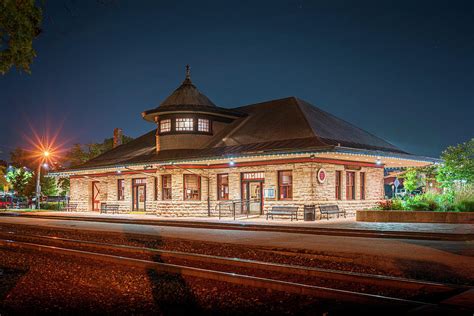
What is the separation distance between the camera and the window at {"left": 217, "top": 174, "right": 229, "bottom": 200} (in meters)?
28.4

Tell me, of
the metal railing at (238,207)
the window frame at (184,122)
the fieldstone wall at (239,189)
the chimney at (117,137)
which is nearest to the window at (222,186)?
the fieldstone wall at (239,189)

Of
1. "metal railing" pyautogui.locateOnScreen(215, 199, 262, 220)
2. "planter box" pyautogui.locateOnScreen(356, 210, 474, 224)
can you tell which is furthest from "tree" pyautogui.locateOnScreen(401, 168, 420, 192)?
"metal railing" pyautogui.locateOnScreen(215, 199, 262, 220)

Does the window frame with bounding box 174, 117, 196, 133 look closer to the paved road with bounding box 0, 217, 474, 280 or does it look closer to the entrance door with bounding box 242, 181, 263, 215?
the entrance door with bounding box 242, 181, 263, 215

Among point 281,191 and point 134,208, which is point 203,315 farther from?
point 134,208

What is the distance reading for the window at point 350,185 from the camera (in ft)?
88.5

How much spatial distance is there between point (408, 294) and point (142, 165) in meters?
23.3

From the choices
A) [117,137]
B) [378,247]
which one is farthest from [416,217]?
[117,137]

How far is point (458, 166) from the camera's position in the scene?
22797 millimetres

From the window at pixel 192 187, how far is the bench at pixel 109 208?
7.33 meters

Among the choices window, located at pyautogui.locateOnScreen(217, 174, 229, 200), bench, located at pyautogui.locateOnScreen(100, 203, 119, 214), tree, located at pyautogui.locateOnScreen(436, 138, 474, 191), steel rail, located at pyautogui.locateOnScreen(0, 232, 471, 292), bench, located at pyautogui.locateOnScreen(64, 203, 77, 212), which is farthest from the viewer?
bench, located at pyautogui.locateOnScreen(64, 203, 77, 212)

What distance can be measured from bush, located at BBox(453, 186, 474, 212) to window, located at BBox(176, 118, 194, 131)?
53.4ft

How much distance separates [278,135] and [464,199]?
9784 mm

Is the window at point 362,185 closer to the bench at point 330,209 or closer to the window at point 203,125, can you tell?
the bench at point 330,209

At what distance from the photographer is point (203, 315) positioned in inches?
278
